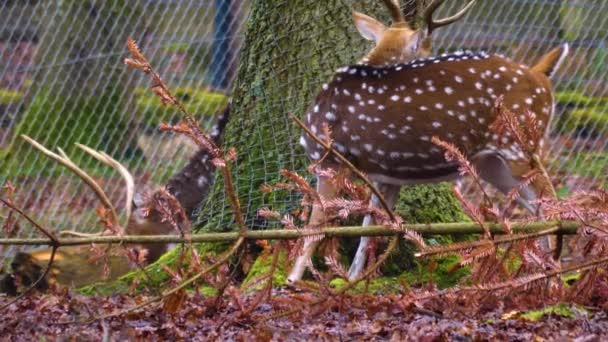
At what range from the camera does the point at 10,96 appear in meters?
9.57

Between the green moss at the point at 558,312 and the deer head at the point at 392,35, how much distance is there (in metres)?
2.42

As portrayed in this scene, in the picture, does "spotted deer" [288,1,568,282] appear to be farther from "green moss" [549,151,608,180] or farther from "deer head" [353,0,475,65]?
"green moss" [549,151,608,180]

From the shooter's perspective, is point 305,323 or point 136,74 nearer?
point 305,323

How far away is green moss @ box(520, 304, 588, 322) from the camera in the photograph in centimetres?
453

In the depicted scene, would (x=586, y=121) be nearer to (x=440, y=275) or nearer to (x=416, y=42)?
(x=416, y=42)

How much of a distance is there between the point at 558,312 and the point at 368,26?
262 cm

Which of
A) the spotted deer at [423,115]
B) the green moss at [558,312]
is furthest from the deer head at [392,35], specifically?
the green moss at [558,312]

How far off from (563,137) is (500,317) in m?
6.03

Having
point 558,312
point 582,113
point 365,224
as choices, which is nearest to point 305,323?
point 558,312

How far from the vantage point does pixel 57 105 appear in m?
9.61

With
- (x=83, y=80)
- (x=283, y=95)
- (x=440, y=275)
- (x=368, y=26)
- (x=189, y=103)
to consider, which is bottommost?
(x=83, y=80)

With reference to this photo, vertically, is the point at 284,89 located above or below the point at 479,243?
below

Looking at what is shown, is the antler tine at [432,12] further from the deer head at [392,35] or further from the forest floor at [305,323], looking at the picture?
the forest floor at [305,323]

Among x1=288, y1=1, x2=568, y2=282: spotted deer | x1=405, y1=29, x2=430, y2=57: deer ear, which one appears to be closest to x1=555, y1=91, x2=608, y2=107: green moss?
x1=405, y1=29, x2=430, y2=57: deer ear
